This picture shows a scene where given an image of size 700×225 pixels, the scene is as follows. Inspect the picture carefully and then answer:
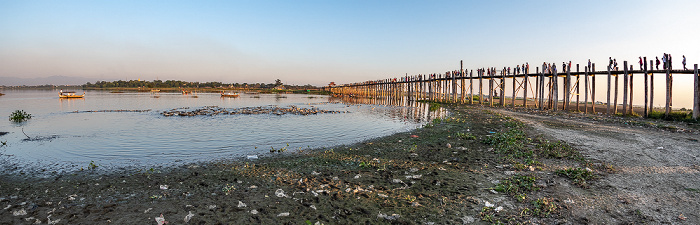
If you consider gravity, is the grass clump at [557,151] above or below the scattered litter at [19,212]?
above

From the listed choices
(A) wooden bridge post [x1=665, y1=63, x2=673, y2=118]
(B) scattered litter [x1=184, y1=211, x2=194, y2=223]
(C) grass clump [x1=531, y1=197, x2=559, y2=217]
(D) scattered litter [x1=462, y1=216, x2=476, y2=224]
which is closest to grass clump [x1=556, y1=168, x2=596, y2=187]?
(C) grass clump [x1=531, y1=197, x2=559, y2=217]

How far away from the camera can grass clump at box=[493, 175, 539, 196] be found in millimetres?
6281

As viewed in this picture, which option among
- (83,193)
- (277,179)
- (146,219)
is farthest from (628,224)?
(83,193)

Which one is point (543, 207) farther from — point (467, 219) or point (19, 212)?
point (19, 212)

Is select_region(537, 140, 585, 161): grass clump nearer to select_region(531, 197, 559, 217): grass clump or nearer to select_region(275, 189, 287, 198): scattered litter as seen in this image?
select_region(531, 197, 559, 217): grass clump

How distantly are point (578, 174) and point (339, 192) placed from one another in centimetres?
569

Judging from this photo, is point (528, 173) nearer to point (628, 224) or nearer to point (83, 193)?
point (628, 224)

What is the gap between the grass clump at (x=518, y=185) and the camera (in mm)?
6281

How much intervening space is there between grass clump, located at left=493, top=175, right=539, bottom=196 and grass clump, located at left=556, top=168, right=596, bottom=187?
889 millimetres

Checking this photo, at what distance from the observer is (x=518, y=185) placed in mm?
6551

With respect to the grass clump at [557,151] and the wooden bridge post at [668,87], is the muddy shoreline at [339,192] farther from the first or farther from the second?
the wooden bridge post at [668,87]

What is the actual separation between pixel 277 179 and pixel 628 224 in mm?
6737

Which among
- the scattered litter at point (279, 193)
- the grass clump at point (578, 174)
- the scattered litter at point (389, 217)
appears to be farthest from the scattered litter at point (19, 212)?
the grass clump at point (578, 174)

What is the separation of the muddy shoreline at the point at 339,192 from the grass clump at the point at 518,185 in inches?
0.8
